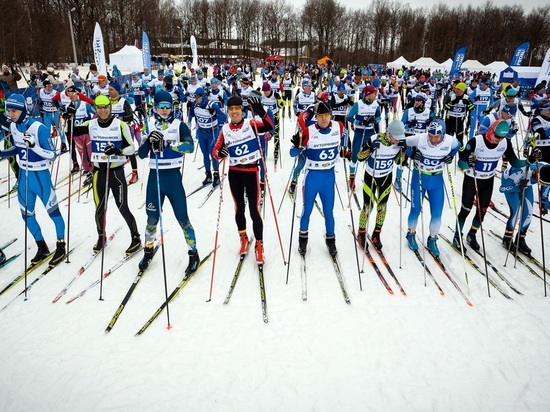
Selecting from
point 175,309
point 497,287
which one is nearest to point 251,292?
point 175,309

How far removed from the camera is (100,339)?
3500 mm

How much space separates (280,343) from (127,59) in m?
32.4

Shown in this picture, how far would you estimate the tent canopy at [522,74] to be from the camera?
886 inches

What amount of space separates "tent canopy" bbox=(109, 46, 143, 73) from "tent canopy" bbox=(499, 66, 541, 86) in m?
29.2

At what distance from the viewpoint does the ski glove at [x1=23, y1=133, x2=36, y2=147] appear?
4367 mm

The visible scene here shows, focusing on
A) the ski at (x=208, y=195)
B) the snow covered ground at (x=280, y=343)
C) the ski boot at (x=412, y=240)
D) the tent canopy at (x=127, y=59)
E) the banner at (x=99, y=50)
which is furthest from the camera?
the tent canopy at (x=127, y=59)

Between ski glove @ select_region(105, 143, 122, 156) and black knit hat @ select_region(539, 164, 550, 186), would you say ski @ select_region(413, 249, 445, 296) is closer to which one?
black knit hat @ select_region(539, 164, 550, 186)

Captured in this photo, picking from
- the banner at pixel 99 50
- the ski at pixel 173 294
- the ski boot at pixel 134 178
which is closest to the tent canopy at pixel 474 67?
the banner at pixel 99 50

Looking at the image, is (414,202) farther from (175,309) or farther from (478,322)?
(175,309)

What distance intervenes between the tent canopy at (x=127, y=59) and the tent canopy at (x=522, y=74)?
29.2 m

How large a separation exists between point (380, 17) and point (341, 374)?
68529 mm

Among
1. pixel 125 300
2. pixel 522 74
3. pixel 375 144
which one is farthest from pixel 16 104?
pixel 522 74

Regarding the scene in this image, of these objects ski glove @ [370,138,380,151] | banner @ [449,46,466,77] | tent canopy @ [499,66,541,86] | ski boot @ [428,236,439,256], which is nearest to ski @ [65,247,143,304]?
ski glove @ [370,138,380,151]

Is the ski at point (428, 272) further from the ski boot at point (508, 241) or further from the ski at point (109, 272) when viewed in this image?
the ski at point (109, 272)
